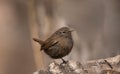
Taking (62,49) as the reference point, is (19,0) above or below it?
above

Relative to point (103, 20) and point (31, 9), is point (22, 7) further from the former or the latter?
point (103, 20)

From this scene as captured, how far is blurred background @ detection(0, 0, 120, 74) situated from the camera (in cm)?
325

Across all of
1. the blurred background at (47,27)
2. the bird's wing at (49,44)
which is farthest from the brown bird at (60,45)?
the blurred background at (47,27)

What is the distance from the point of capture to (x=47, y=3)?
3.26m

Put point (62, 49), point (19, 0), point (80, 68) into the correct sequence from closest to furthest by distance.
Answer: point (80, 68)
point (62, 49)
point (19, 0)

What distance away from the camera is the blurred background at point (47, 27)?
10.6 ft

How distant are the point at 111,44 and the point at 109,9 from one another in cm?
25

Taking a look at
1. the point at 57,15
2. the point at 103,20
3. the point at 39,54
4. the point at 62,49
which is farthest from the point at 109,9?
the point at 62,49

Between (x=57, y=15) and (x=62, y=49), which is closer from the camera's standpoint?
(x=62, y=49)

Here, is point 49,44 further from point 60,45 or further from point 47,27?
point 47,27

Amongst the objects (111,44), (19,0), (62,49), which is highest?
(19,0)

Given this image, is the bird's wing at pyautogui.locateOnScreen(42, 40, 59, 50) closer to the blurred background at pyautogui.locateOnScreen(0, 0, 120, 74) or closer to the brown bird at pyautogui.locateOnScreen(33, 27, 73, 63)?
the brown bird at pyautogui.locateOnScreen(33, 27, 73, 63)

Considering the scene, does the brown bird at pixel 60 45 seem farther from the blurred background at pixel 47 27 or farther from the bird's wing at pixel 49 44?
the blurred background at pixel 47 27

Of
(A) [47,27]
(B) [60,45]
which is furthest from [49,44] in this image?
(A) [47,27]
